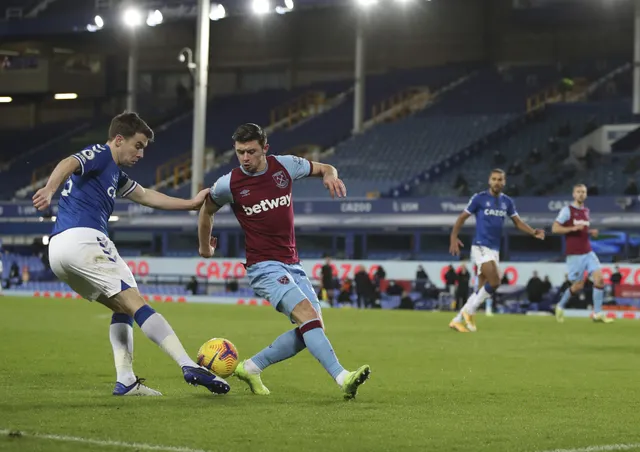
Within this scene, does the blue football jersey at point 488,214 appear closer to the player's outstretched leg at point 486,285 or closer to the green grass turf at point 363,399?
the player's outstretched leg at point 486,285

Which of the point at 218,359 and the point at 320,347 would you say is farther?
the point at 218,359

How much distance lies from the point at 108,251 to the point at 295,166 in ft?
5.28

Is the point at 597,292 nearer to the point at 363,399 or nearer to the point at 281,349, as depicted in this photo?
the point at 281,349

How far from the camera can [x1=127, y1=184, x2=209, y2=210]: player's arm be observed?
31.2 ft

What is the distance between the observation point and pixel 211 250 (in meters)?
9.75

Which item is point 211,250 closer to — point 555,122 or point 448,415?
point 448,415

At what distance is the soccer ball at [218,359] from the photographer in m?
9.79

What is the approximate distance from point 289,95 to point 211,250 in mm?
47563

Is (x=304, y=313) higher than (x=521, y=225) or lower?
lower

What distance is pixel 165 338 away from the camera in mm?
9000

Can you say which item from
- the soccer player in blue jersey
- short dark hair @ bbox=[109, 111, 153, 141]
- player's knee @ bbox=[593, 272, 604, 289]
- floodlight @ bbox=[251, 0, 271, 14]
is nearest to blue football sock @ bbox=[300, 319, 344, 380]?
short dark hair @ bbox=[109, 111, 153, 141]

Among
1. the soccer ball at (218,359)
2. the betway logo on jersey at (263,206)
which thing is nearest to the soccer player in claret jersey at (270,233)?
the betway logo on jersey at (263,206)

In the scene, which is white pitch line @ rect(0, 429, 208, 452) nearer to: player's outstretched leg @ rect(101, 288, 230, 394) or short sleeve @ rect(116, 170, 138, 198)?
player's outstretched leg @ rect(101, 288, 230, 394)

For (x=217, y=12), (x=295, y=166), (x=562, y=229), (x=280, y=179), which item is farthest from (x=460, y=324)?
(x=217, y=12)
